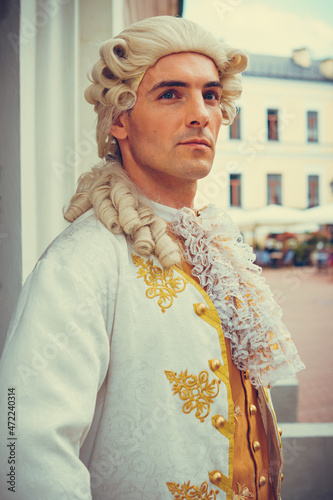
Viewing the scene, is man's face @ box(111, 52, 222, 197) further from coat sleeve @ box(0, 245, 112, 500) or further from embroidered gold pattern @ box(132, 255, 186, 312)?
coat sleeve @ box(0, 245, 112, 500)

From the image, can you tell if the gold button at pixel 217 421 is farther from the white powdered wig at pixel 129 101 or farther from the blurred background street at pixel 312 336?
the blurred background street at pixel 312 336

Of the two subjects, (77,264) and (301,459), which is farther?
(301,459)

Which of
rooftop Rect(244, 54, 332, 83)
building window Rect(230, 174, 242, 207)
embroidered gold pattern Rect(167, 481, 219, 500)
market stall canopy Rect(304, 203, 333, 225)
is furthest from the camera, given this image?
rooftop Rect(244, 54, 332, 83)

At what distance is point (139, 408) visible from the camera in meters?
1.12

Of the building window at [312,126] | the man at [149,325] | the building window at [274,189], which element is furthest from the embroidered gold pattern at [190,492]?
the building window at [312,126]

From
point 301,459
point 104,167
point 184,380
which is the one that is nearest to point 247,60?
point 104,167

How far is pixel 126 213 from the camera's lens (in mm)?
1216

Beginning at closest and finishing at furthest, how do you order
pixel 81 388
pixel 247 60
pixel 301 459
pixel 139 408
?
pixel 81 388 → pixel 139 408 → pixel 247 60 → pixel 301 459

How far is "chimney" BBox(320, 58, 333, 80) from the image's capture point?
53.3 ft

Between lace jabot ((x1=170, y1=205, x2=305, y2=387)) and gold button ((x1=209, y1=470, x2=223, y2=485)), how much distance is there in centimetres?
28

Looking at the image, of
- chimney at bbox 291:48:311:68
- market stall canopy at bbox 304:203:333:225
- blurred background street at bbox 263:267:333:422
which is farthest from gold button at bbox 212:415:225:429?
chimney at bbox 291:48:311:68

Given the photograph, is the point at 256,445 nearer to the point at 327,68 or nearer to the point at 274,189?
the point at 274,189

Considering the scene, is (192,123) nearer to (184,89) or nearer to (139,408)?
(184,89)

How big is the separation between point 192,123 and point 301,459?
2237mm
